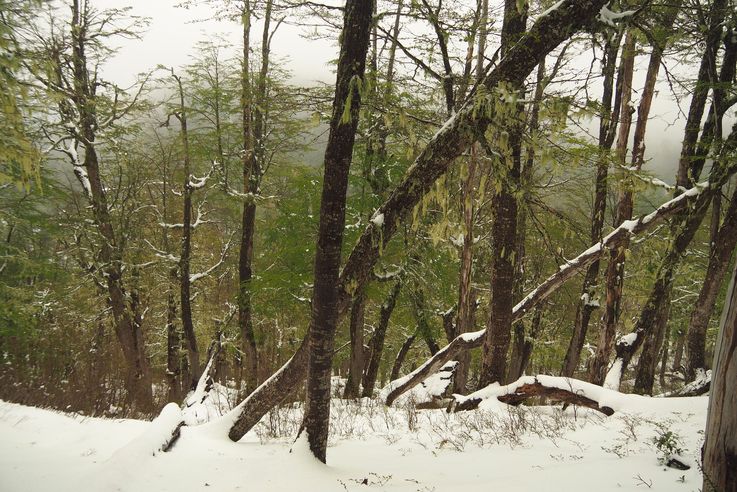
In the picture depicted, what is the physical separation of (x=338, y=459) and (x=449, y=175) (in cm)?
342

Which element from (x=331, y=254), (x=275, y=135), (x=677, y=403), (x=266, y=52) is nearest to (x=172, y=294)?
(x=275, y=135)

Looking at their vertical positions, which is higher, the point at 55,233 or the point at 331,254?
the point at 331,254

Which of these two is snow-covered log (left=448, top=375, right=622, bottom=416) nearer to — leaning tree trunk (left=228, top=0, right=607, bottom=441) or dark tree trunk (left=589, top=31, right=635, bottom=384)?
dark tree trunk (left=589, top=31, right=635, bottom=384)

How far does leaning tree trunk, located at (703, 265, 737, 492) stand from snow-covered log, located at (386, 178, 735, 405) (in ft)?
11.2

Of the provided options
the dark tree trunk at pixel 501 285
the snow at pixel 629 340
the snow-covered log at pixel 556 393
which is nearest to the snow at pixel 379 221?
the dark tree trunk at pixel 501 285

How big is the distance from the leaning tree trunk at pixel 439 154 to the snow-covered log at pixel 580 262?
10.2 ft

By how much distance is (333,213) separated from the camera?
362 centimetres

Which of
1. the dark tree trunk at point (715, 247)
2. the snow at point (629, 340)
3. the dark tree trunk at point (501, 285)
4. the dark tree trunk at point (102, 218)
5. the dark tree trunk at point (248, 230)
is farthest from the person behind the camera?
the dark tree trunk at point (248, 230)

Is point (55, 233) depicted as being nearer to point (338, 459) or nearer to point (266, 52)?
point (266, 52)

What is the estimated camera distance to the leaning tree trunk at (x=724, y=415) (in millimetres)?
2113

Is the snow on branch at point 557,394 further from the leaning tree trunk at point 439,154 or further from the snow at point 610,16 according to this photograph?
the snow at point 610,16

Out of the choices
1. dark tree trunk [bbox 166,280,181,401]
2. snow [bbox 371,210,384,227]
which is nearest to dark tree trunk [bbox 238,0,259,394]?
dark tree trunk [bbox 166,280,181,401]

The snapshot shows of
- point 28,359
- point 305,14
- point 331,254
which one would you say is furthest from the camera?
point 28,359

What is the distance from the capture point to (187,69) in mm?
10891
